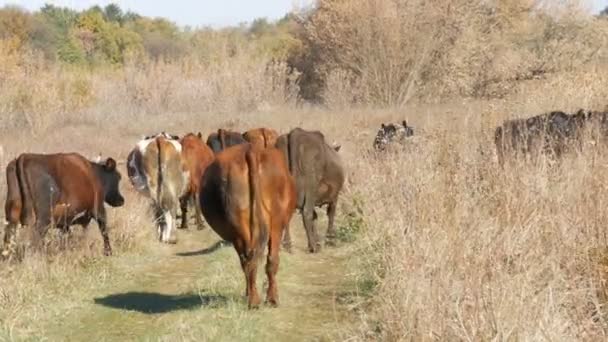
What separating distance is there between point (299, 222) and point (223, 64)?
2075 centimetres

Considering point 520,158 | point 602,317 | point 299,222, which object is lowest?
point 299,222

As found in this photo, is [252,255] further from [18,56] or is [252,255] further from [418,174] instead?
[18,56]


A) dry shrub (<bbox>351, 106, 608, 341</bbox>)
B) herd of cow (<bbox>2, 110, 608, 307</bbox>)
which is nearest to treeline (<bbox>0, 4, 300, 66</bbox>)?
herd of cow (<bbox>2, 110, 608, 307</bbox>)

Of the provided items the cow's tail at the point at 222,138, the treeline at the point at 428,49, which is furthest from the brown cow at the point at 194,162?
the treeline at the point at 428,49

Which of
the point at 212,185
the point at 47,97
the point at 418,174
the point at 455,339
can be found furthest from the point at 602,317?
the point at 47,97

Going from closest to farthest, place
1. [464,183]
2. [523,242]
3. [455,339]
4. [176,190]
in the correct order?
[455,339] → [523,242] → [464,183] → [176,190]

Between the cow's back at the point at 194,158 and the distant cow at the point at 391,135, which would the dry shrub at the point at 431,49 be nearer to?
the distant cow at the point at 391,135

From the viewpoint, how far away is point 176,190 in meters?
14.0

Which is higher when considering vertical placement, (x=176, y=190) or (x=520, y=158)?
(x=520, y=158)

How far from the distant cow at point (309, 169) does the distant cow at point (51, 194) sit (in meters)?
2.52

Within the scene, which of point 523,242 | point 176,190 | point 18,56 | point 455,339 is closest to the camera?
point 455,339

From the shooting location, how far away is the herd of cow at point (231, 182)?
25.0ft

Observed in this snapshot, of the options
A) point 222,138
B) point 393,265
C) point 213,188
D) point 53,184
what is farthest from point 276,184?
point 222,138

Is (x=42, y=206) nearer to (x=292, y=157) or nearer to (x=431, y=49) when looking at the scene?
(x=292, y=157)
